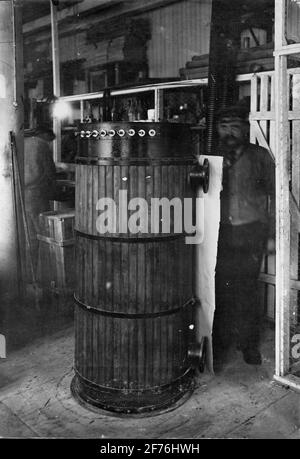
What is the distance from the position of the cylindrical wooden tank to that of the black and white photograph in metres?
0.01

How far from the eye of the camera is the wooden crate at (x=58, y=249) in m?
5.49

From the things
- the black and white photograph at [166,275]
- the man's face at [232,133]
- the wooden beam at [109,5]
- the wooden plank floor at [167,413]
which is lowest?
the wooden plank floor at [167,413]

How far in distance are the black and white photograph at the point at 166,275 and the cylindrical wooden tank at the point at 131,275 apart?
10 mm

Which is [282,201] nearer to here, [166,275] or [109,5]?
[166,275]

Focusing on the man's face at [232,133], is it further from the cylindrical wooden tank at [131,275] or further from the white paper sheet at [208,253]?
the cylindrical wooden tank at [131,275]

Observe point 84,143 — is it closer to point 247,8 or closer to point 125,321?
point 125,321

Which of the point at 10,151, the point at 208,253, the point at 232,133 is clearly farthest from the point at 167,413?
the point at 10,151

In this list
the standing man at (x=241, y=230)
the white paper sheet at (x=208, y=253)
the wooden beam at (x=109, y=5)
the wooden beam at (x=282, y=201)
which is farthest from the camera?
the wooden beam at (x=109, y=5)

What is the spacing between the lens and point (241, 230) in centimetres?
417

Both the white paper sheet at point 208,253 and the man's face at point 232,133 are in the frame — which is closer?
the white paper sheet at point 208,253

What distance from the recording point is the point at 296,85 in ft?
12.4

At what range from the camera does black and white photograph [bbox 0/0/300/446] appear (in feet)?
10.8

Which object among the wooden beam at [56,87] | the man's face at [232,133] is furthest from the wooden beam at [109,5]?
Result: the man's face at [232,133]

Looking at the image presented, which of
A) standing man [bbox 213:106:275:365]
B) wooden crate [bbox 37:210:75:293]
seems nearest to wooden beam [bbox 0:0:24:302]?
wooden crate [bbox 37:210:75:293]
